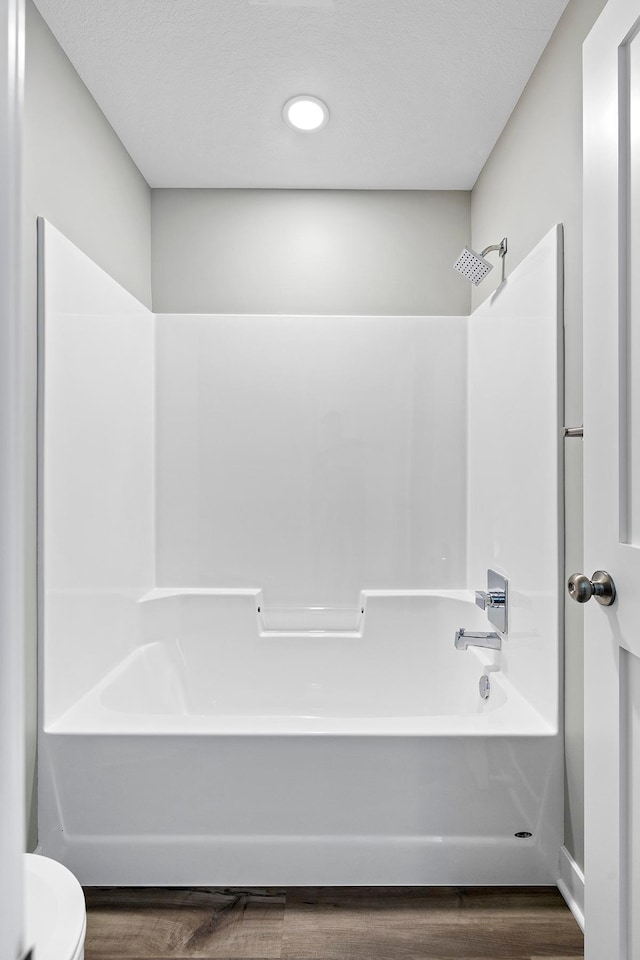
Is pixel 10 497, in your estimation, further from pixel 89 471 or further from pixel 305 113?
pixel 305 113

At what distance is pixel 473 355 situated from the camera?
2627mm

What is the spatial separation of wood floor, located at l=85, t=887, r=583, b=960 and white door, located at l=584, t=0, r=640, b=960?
44 cm

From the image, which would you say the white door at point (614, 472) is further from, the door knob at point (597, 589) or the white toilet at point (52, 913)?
the white toilet at point (52, 913)

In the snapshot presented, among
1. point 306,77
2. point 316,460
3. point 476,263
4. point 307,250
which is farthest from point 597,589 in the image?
point 307,250

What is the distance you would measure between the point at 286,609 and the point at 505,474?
113cm

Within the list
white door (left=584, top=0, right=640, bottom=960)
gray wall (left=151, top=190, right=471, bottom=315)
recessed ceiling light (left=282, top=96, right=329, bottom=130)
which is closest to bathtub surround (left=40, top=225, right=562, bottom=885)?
gray wall (left=151, top=190, right=471, bottom=315)

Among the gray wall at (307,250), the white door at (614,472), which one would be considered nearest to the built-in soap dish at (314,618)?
the gray wall at (307,250)

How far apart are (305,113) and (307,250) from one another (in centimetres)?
66

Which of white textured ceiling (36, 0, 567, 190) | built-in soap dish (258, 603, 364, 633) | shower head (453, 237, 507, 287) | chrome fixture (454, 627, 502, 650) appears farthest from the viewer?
built-in soap dish (258, 603, 364, 633)

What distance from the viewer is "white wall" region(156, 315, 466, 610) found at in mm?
2699

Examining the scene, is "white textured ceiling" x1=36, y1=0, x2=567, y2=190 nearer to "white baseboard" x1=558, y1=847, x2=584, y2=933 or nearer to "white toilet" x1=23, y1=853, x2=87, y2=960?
"white toilet" x1=23, y1=853, x2=87, y2=960

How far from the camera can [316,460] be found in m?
2.70

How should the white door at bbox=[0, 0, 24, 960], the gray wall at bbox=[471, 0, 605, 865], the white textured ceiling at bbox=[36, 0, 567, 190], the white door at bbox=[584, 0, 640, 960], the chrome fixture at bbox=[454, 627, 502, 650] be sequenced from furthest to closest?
1. the chrome fixture at bbox=[454, 627, 502, 650]
2. the white textured ceiling at bbox=[36, 0, 567, 190]
3. the gray wall at bbox=[471, 0, 605, 865]
4. the white door at bbox=[584, 0, 640, 960]
5. the white door at bbox=[0, 0, 24, 960]

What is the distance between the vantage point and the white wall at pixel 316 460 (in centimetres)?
270
